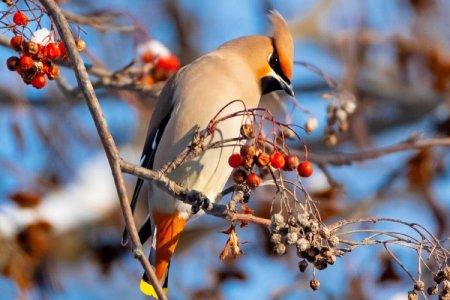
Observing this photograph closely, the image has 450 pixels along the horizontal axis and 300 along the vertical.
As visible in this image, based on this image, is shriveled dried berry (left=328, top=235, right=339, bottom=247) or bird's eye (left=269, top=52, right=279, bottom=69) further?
bird's eye (left=269, top=52, right=279, bottom=69)

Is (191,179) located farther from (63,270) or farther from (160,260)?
(63,270)

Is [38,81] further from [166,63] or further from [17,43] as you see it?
[166,63]

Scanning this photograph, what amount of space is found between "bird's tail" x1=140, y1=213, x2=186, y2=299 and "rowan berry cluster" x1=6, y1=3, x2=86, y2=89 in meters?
1.02

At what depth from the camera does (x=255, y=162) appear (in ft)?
8.80

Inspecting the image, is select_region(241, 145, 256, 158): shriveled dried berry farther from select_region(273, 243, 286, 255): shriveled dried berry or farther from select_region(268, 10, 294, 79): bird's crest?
select_region(268, 10, 294, 79): bird's crest

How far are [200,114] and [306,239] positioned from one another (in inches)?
45.9

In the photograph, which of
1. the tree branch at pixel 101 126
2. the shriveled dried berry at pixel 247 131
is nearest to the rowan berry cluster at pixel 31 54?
the tree branch at pixel 101 126

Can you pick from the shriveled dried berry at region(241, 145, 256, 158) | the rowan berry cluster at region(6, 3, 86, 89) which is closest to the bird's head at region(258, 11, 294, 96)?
the shriveled dried berry at region(241, 145, 256, 158)

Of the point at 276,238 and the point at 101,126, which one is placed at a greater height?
the point at 101,126

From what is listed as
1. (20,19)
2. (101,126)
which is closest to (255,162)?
(101,126)

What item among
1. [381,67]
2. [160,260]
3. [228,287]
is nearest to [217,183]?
[160,260]

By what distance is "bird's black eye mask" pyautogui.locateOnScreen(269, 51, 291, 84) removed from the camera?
375 cm

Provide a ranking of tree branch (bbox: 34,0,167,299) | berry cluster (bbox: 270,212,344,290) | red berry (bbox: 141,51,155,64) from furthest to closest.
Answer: red berry (bbox: 141,51,155,64) < berry cluster (bbox: 270,212,344,290) < tree branch (bbox: 34,0,167,299)

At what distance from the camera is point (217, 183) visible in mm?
3609
